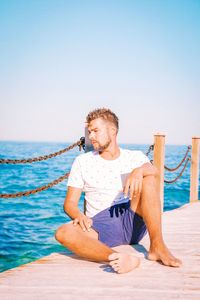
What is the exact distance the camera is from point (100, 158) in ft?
11.2

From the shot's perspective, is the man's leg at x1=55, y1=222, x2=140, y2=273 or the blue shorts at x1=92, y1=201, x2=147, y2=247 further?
the blue shorts at x1=92, y1=201, x2=147, y2=247

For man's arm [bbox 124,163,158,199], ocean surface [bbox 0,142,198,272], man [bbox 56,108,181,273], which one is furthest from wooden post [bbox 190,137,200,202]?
man's arm [bbox 124,163,158,199]

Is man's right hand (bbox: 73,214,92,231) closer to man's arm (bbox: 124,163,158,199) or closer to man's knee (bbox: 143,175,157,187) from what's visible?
man's arm (bbox: 124,163,158,199)

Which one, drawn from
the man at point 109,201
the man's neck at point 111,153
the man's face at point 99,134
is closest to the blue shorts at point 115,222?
the man at point 109,201

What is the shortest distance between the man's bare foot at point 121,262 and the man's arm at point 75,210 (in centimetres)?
38

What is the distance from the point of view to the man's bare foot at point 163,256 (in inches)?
113

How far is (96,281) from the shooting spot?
2.57 meters

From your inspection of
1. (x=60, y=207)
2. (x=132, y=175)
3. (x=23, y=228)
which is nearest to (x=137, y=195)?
(x=132, y=175)

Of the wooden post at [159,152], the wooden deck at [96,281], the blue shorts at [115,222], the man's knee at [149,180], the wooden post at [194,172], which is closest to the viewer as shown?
the wooden deck at [96,281]

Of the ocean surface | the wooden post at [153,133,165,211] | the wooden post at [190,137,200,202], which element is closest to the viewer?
the wooden post at [153,133,165,211]

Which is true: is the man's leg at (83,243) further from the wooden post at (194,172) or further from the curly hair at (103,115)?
the wooden post at (194,172)

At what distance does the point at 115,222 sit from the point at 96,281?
2.39 feet

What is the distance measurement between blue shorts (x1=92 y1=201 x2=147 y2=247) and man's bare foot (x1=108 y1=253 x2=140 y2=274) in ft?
1.64

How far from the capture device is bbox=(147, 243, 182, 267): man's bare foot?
286 centimetres
